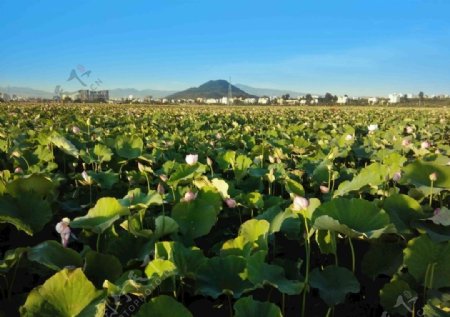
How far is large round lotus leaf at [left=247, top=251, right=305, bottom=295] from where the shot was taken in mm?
1002

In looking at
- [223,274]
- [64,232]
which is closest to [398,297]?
[223,274]

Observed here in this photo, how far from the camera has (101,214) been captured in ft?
4.23

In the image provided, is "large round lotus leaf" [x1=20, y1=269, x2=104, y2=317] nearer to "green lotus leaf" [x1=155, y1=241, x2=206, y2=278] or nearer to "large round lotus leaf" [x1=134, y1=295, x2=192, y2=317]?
"large round lotus leaf" [x1=134, y1=295, x2=192, y2=317]

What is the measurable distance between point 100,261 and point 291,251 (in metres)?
0.77

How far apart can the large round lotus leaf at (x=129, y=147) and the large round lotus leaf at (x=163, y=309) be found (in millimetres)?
1889

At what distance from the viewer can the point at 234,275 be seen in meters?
1.08

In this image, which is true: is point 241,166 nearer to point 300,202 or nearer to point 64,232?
point 300,202

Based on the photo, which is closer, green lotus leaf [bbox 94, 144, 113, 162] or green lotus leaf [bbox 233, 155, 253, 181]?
green lotus leaf [bbox 233, 155, 253, 181]

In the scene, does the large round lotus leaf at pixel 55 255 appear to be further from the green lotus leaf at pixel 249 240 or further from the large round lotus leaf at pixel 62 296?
the green lotus leaf at pixel 249 240

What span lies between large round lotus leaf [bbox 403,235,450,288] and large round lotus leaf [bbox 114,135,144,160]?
189cm

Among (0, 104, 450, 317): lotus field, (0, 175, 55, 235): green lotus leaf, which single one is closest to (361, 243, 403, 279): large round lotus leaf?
(0, 104, 450, 317): lotus field

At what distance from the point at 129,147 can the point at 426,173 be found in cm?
177

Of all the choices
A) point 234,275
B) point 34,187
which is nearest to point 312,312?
point 234,275

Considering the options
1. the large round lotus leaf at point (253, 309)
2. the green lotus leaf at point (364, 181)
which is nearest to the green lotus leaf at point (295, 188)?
the green lotus leaf at point (364, 181)
